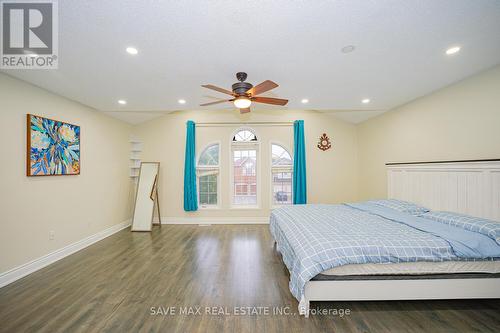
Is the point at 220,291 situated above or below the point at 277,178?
below

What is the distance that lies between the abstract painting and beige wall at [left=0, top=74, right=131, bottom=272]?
8 centimetres

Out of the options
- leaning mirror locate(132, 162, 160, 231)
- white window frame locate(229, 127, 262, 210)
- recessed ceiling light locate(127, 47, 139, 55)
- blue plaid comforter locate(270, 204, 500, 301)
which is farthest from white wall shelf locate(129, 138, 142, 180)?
blue plaid comforter locate(270, 204, 500, 301)

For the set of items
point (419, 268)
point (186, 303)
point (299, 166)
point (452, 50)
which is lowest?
point (186, 303)

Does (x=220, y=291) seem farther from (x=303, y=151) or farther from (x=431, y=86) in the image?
(x=431, y=86)

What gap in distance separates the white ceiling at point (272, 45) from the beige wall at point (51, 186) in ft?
1.08

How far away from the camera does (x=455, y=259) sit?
1.77 metres

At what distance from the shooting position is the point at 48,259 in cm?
271

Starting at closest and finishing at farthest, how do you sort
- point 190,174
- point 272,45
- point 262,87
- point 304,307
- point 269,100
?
point 304,307, point 272,45, point 262,87, point 269,100, point 190,174

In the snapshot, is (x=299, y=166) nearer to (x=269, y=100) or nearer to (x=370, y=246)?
(x=269, y=100)

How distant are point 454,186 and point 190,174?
4.79 m

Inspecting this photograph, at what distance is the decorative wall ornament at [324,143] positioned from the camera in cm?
484

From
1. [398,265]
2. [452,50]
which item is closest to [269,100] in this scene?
[452,50]

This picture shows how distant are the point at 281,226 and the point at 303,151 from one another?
2.56 metres

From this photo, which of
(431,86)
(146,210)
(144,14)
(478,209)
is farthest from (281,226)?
(146,210)
